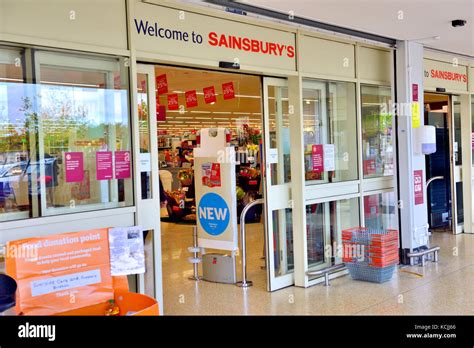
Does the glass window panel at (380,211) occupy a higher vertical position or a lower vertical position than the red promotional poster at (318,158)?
lower

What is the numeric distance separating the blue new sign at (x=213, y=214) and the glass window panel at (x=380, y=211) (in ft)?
6.39

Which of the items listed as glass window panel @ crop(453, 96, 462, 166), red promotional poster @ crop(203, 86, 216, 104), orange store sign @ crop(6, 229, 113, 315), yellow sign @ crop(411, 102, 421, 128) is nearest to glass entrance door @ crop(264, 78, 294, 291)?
yellow sign @ crop(411, 102, 421, 128)

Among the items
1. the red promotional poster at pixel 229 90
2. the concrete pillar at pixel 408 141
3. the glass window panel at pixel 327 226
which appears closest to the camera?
the glass window panel at pixel 327 226

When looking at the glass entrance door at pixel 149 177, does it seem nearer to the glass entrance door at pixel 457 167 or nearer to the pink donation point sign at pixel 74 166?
the pink donation point sign at pixel 74 166

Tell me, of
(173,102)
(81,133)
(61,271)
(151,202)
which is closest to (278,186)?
(151,202)

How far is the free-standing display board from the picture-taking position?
598cm

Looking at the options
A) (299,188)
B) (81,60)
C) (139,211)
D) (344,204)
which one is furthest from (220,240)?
(81,60)

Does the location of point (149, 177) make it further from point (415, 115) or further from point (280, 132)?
point (415, 115)

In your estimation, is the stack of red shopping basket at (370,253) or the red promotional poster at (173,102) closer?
the stack of red shopping basket at (370,253)

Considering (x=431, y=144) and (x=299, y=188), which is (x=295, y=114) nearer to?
(x=299, y=188)

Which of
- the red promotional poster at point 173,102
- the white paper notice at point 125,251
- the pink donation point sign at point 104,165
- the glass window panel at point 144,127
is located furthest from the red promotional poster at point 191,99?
the white paper notice at point 125,251

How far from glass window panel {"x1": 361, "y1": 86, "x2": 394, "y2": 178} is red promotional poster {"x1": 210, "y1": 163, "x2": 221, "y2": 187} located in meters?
1.95

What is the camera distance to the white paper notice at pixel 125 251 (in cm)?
326

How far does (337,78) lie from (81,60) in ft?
10.8
